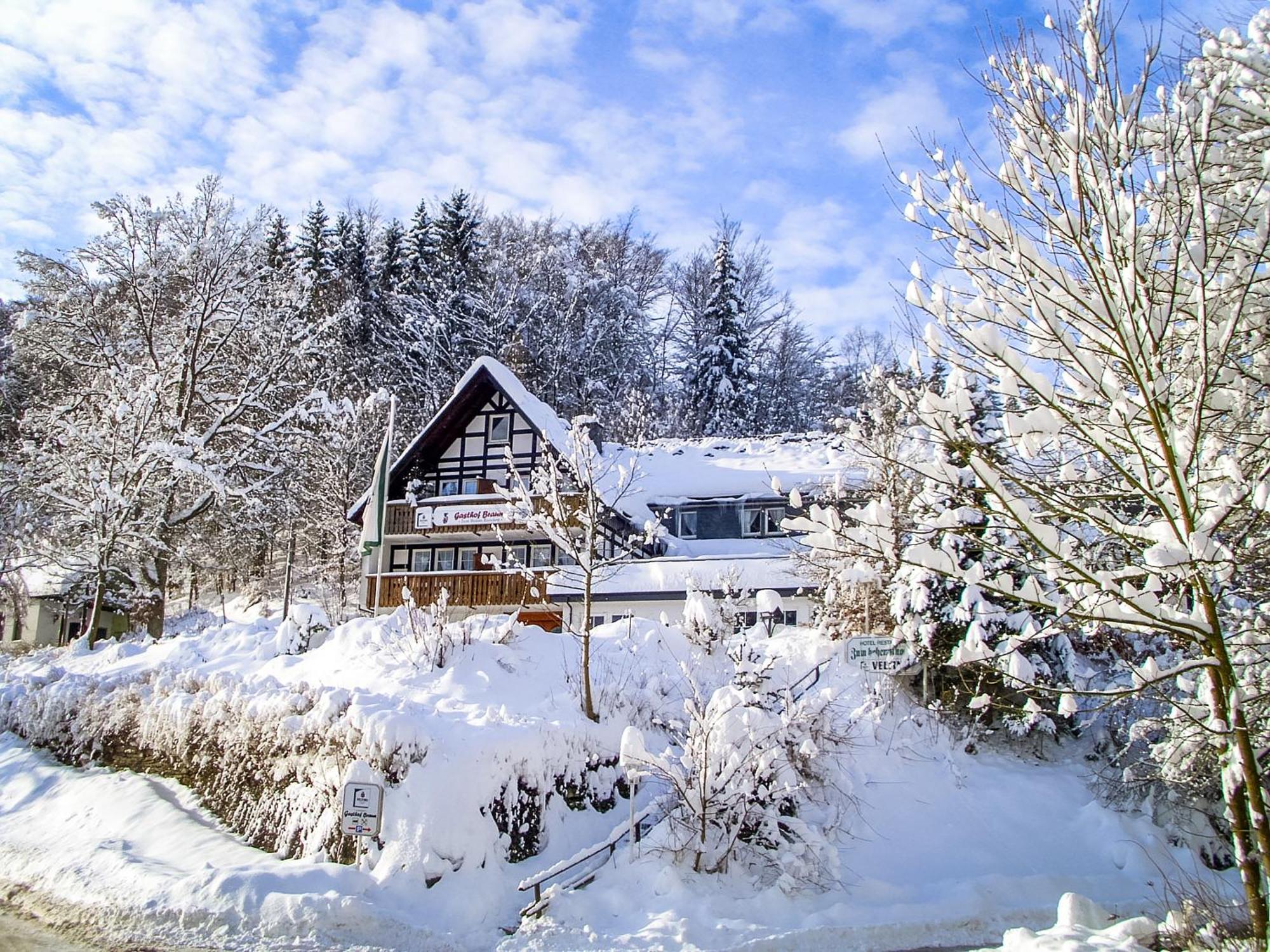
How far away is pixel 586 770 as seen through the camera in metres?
12.4

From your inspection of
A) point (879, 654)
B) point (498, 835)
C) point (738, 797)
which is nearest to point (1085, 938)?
point (738, 797)

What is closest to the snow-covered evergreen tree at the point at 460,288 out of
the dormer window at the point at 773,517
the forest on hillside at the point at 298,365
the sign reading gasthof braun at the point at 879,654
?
the forest on hillside at the point at 298,365

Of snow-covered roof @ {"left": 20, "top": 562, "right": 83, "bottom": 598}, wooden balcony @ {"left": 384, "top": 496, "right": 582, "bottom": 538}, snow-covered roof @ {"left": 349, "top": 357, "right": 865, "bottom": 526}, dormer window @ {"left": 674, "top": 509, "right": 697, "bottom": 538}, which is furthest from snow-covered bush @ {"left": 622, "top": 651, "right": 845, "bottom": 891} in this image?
snow-covered roof @ {"left": 20, "top": 562, "right": 83, "bottom": 598}

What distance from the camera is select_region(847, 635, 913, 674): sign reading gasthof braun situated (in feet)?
50.2

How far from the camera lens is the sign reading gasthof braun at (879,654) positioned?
15.3 meters

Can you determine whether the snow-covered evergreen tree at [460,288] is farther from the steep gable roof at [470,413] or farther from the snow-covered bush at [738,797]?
the snow-covered bush at [738,797]

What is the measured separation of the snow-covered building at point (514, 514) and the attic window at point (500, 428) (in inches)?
1.4

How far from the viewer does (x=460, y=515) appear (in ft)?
91.9

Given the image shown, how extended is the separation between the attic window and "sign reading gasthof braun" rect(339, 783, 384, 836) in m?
20.2

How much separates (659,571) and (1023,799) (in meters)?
11.3

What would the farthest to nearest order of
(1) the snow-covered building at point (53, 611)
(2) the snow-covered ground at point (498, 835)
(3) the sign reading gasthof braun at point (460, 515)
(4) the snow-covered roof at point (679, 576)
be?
1. (1) the snow-covered building at point (53, 611)
2. (3) the sign reading gasthof braun at point (460, 515)
3. (4) the snow-covered roof at point (679, 576)
4. (2) the snow-covered ground at point (498, 835)

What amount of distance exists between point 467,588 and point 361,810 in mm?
16606

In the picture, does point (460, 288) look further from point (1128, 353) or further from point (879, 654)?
point (1128, 353)

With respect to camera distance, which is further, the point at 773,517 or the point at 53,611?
the point at 53,611
